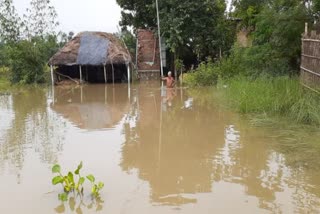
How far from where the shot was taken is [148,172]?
18.6 ft

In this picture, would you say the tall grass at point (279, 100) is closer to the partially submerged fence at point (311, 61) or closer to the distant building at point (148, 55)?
the partially submerged fence at point (311, 61)

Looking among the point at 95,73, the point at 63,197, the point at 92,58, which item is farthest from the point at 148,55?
the point at 63,197

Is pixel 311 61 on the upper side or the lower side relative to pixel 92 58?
lower

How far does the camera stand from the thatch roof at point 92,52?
21.2m

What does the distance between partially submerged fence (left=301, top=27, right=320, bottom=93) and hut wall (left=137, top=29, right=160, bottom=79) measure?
1311 cm

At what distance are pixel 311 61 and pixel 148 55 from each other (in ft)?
46.9

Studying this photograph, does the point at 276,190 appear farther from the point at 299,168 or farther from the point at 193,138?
the point at 193,138

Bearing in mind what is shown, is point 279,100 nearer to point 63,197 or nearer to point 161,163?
point 161,163

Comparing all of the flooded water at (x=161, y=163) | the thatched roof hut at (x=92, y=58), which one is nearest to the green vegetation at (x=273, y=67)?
the flooded water at (x=161, y=163)

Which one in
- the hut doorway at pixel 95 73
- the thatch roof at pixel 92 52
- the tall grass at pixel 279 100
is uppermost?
the thatch roof at pixel 92 52

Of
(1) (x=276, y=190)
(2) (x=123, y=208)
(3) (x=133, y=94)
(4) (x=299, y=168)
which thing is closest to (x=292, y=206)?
(1) (x=276, y=190)

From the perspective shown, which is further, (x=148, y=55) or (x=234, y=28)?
(x=148, y=55)

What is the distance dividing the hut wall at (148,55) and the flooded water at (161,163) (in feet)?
40.4

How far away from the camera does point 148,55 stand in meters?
23.5
